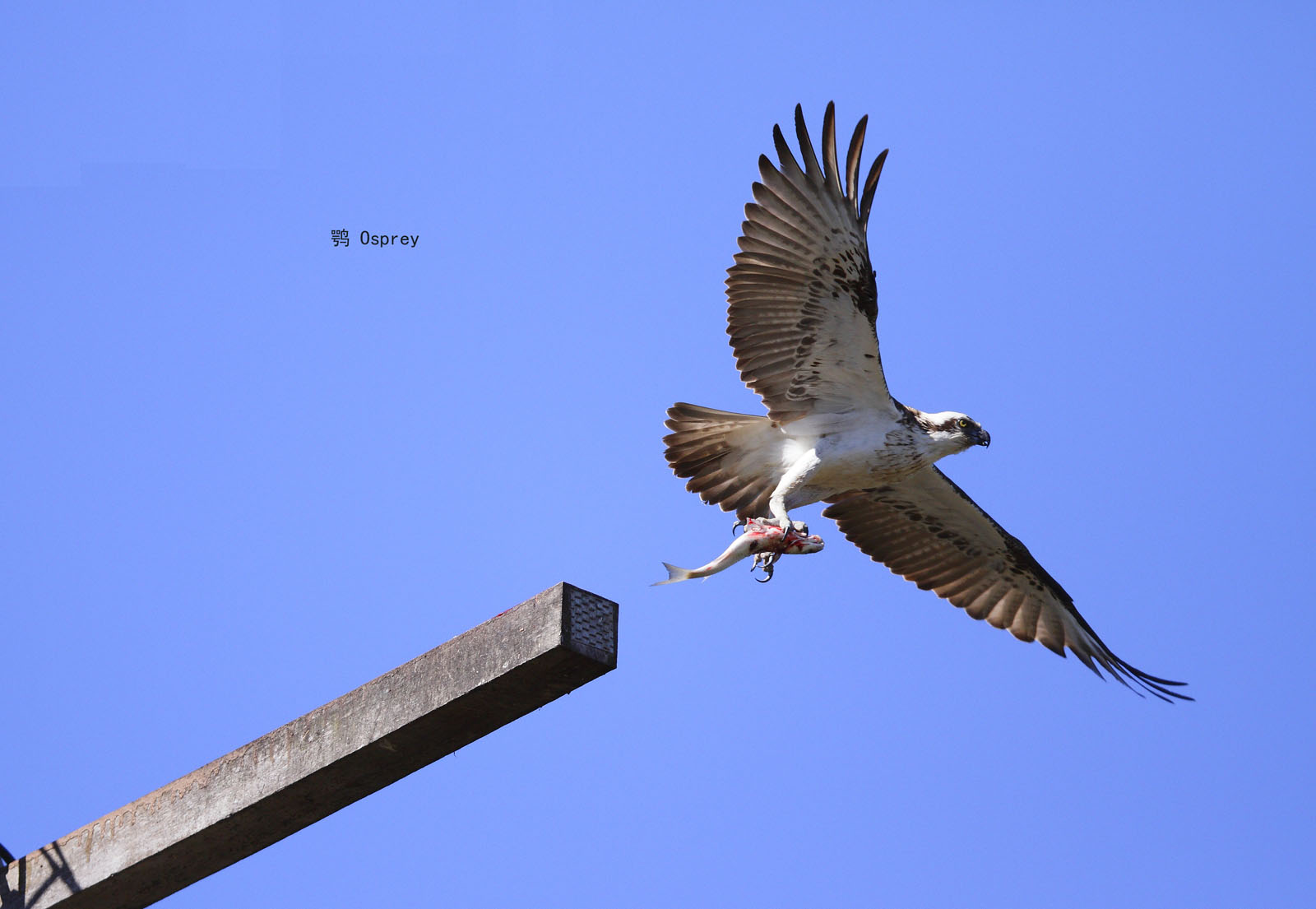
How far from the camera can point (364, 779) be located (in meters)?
5.11

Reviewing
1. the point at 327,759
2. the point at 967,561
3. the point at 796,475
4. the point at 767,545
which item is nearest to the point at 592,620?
the point at 327,759

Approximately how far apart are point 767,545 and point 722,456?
1730 mm

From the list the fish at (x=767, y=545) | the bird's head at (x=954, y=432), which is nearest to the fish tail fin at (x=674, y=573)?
the fish at (x=767, y=545)

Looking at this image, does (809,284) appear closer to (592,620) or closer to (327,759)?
(592,620)

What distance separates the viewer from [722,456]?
28.5 feet

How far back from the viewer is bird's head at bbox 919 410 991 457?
848cm

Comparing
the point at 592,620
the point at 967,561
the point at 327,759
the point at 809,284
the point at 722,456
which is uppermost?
the point at 809,284

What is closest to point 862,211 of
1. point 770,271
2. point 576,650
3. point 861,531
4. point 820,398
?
point 770,271

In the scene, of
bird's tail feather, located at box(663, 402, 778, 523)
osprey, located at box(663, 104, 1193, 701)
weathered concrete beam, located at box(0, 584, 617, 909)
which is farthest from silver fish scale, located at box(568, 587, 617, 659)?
bird's tail feather, located at box(663, 402, 778, 523)

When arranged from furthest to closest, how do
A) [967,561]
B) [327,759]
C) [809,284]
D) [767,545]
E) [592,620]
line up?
1. [967,561]
2. [809,284]
3. [767,545]
4. [327,759]
5. [592,620]

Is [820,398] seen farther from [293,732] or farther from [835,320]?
[293,732]

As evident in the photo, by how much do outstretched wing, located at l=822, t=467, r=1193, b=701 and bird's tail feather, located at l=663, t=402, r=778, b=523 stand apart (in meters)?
1.15

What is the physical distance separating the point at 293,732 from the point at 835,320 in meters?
4.34

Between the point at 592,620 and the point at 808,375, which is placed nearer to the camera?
the point at 592,620
